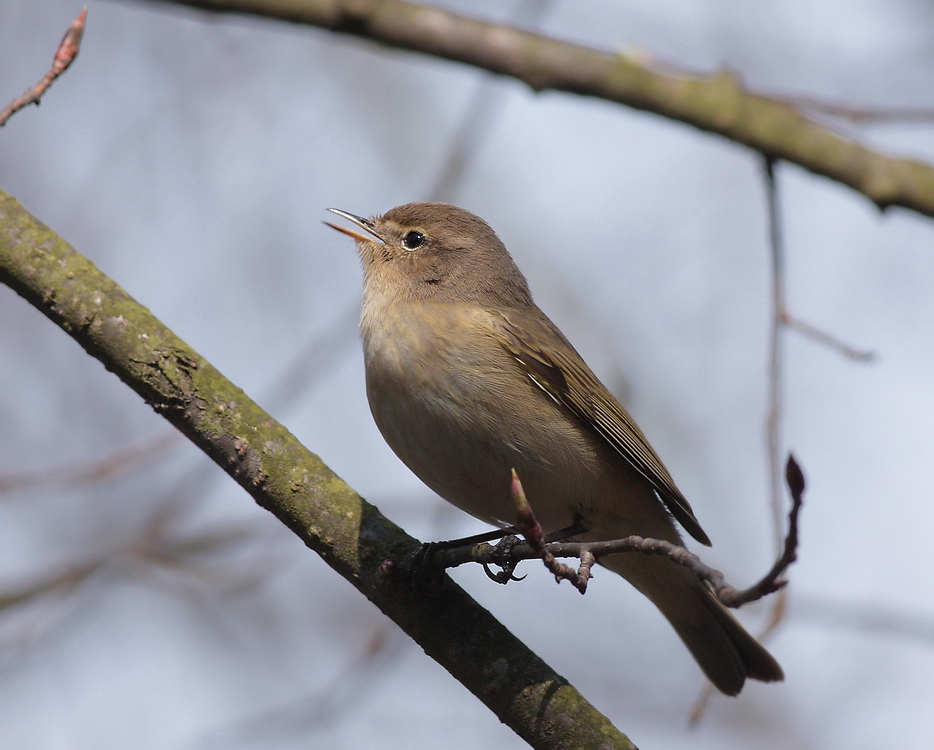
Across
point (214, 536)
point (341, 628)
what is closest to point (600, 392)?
point (214, 536)

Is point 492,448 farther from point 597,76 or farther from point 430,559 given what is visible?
point 597,76

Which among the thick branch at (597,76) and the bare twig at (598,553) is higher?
the thick branch at (597,76)

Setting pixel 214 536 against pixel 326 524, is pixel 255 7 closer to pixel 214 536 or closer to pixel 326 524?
pixel 326 524

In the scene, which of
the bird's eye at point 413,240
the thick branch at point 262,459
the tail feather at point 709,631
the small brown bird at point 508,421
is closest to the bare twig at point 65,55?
the thick branch at point 262,459

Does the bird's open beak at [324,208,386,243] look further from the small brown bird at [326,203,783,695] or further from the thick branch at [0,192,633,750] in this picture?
the thick branch at [0,192,633,750]

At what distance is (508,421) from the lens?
162 inches

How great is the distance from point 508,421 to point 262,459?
3.78 ft

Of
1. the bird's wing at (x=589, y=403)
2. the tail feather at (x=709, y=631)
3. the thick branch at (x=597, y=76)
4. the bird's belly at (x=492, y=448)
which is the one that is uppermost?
the thick branch at (x=597, y=76)

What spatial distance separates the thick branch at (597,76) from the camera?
14.1ft

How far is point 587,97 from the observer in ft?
14.8

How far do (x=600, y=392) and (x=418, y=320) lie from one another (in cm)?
100

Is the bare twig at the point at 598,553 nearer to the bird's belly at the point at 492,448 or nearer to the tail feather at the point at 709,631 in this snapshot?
the bird's belly at the point at 492,448

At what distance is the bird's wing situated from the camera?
441 cm

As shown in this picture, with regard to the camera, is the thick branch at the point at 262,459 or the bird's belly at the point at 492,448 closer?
the thick branch at the point at 262,459
